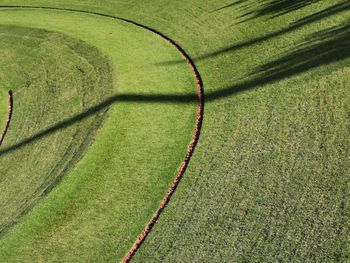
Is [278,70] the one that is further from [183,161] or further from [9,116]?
[9,116]

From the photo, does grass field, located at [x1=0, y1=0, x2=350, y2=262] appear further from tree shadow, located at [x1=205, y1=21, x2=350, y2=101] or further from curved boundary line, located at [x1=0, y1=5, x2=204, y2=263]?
curved boundary line, located at [x1=0, y1=5, x2=204, y2=263]

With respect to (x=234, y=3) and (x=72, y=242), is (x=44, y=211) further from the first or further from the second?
(x=234, y=3)

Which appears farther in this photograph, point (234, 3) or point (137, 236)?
point (234, 3)

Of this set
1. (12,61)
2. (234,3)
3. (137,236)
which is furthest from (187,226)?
(12,61)

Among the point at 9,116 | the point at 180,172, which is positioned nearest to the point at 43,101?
the point at 9,116

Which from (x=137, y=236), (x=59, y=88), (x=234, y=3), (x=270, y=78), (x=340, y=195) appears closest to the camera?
(x=340, y=195)

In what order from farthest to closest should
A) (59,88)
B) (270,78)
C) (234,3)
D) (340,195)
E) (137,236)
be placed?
(234,3), (59,88), (270,78), (137,236), (340,195)

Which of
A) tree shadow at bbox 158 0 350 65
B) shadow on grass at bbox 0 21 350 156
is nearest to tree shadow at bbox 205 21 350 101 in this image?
shadow on grass at bbox 0 21 350 156
